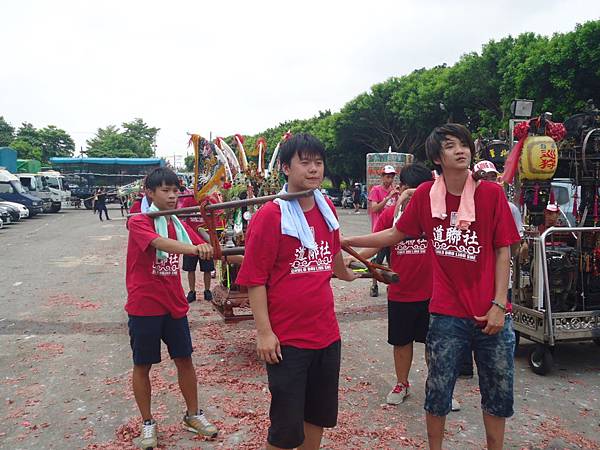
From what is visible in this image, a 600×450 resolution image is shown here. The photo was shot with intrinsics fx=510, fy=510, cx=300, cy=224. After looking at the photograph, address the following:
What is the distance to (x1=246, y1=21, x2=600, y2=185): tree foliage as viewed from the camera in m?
15.4

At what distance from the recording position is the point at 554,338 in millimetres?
4496

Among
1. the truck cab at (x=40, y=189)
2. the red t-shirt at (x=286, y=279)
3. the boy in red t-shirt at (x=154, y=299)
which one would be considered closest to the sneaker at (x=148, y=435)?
the boy in red t-shirt at (x=154, y=299)

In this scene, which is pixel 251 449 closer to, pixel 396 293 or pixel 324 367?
pixel 324 367

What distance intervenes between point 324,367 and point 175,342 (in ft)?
4.38

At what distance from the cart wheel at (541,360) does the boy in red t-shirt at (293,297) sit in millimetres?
2962

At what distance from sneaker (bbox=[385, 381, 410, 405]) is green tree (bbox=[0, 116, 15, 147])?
188 feet


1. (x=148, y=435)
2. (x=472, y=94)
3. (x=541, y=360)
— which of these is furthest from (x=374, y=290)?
(x=472, y=94)

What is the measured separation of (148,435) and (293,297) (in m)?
1.74

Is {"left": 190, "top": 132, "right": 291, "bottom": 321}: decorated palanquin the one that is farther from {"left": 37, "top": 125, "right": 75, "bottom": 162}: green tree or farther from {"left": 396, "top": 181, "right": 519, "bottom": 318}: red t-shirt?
{"left": 37, "top": 125, "right": 75, "bottom": 162}: green tree

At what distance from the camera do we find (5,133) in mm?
54156

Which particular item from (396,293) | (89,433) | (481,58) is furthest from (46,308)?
(481,58)

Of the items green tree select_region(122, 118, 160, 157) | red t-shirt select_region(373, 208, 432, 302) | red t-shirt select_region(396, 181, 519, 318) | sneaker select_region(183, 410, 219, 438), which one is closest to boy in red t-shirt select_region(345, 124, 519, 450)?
red t-shirt select_region(396, 181, 519, 318)

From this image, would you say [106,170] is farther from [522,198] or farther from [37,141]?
[522,198]

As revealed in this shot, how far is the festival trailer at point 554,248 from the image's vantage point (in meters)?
4.60
